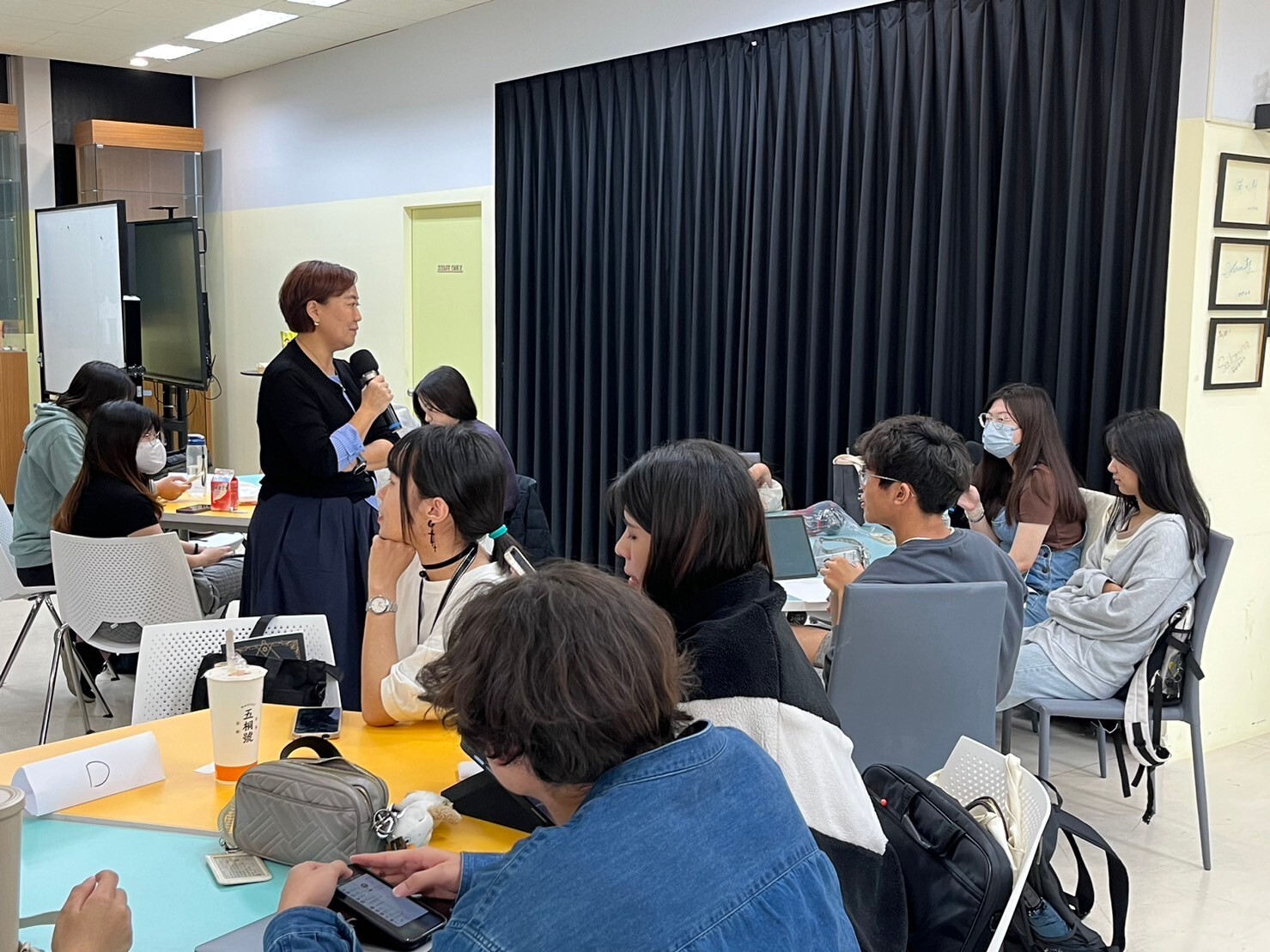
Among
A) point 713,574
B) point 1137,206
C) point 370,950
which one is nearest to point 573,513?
point 1137,206

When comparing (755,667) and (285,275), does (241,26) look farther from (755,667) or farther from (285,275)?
(755,667)

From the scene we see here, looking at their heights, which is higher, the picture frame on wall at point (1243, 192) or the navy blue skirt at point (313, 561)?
the picture frame on wall at point (1243, 192)

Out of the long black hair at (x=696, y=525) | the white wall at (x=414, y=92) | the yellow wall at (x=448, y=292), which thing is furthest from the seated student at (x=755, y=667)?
the yellow wall at (x=448, y=292)

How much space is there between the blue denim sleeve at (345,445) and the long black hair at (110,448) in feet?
2.95

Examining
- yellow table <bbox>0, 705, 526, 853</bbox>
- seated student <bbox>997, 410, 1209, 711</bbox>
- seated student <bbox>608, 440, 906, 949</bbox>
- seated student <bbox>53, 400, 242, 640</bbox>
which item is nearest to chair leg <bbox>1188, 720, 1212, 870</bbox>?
seated student <bbox>997, 410, 1209, 711</bbox>

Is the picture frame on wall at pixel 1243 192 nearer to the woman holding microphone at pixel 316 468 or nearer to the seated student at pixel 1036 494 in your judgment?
the seated student at pixel 1036 494

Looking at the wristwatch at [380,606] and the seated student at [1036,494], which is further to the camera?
the seated student at [1036,494]

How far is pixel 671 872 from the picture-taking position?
1.08 metres

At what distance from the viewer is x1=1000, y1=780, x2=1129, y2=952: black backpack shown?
183 cm

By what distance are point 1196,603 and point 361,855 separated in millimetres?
2624

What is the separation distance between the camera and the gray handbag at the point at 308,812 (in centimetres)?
160

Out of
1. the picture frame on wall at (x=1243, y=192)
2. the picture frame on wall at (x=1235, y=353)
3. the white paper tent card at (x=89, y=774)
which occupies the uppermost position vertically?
the picture frame on wall at (x=1243, y=192)

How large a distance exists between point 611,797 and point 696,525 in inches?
31.3

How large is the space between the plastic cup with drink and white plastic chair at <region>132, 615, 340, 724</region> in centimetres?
43
